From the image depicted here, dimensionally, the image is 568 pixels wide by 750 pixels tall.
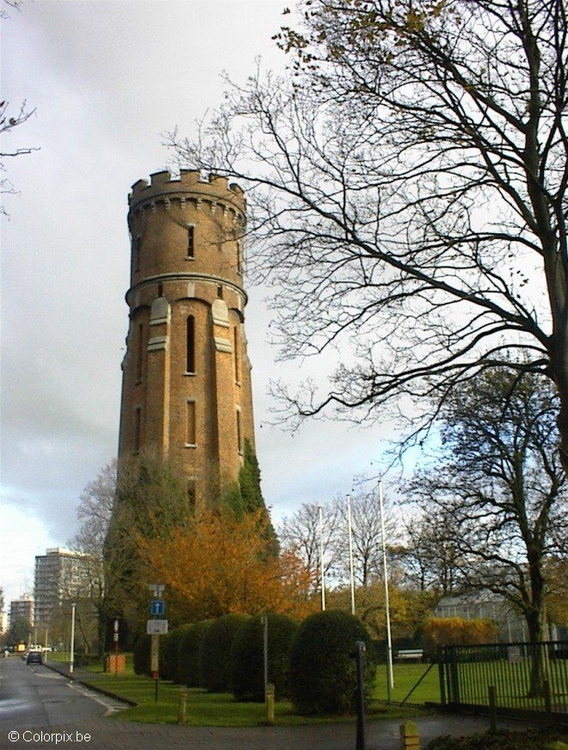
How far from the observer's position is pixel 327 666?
701 inches

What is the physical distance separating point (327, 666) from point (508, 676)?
371 cm

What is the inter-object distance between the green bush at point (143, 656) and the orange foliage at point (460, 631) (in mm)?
19722

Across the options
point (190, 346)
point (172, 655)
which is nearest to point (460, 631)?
point (190, 346)

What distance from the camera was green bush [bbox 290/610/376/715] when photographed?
17.9 meters

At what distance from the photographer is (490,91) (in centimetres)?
1172

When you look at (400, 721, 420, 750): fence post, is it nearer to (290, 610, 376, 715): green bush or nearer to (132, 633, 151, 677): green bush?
(290, 610, 376, 715): green bush

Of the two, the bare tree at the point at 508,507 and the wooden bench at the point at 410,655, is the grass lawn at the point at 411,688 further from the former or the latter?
the wooden bench at the point at 410,655

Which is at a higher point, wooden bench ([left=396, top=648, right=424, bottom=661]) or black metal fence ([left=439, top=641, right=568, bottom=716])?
black metal fence ([left=439, top=641, right=568, bottom=716])

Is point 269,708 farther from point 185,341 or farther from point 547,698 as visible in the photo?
point 185,341

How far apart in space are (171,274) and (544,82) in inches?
1813

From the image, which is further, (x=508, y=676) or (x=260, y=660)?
(x=260, y=660)

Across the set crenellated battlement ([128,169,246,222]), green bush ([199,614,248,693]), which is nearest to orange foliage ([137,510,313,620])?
green bush ([199,614,248,693])

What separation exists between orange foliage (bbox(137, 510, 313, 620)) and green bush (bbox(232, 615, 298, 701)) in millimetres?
8924

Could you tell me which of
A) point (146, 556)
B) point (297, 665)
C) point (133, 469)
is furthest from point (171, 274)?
point (297, 665)
